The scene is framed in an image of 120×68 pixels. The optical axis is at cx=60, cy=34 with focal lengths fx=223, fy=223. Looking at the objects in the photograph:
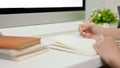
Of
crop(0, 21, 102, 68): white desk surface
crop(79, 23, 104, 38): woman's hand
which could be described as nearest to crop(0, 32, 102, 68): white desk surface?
crop(0, 21, 102, 68): white desk surface

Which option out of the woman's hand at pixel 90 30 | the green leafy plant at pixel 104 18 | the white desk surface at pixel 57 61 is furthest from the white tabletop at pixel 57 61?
the green leafy plant at pixel 104 18

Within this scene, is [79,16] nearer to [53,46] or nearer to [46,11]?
[46,11]

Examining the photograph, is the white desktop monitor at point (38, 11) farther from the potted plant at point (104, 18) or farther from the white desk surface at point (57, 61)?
the white desk surface at point (57, 61)

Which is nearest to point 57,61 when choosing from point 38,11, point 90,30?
point 90,30

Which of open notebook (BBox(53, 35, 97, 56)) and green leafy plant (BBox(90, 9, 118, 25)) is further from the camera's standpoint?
green leafy plant (BBox(90, 9, 118, 25))

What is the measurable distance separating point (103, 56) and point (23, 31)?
508 mm

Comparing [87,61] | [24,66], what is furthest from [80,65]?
[24,66]

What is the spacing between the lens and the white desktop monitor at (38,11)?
3.34 ft

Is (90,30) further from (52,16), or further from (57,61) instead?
(57,61)

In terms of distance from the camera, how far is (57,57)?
657 mm

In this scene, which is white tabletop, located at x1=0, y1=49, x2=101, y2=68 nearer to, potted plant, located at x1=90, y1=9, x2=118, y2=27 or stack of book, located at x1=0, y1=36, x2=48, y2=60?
stack of book, located at x1=0, y1=36, x2=48, y2=60

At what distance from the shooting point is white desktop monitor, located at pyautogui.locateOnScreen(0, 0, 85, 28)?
3.34ft

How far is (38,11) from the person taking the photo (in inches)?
45.3

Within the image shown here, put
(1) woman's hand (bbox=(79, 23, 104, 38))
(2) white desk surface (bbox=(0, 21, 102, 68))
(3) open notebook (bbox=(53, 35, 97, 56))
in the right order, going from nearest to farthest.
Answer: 1. (2) white desk surface (bbox=(0, 21, 102, 68))
2. (3) open notebook (bbox=(53, 35, 97, 56))
3. (1) woman's hand (bbox=(79, 23, 104, 38))
